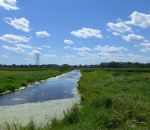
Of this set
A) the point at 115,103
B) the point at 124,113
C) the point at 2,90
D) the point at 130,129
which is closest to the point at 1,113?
the point at 115,103

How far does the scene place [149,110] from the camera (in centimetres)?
1583

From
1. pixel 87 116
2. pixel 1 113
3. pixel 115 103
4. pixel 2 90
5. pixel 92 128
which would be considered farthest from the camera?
pixel 2 90

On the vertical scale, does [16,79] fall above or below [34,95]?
above

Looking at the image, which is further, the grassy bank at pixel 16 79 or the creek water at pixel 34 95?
the grassy bank at pixel 16 79

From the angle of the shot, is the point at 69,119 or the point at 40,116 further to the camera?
the point at 40,116

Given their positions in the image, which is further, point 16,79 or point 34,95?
point 16,79

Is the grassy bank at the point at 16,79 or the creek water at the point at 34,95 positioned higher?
the grassy bank at the point at 16,79

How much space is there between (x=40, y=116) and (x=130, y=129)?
26.5 ft

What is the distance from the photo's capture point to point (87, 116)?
1474 centimetres

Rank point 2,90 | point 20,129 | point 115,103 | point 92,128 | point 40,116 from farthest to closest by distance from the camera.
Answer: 1. point 2,90
2. point 40,116
3. point 115,103
4. point 20,129
5. point 92,128

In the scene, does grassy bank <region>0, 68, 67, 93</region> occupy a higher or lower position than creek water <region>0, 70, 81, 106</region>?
higher

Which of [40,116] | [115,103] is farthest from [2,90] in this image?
[115,103]

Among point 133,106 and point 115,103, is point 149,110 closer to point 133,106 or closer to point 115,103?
point 133,106

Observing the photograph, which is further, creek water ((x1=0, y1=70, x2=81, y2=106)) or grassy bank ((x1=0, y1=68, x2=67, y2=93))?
grassy bank ((x1=0, y1=68, x2=67, y2=93))
